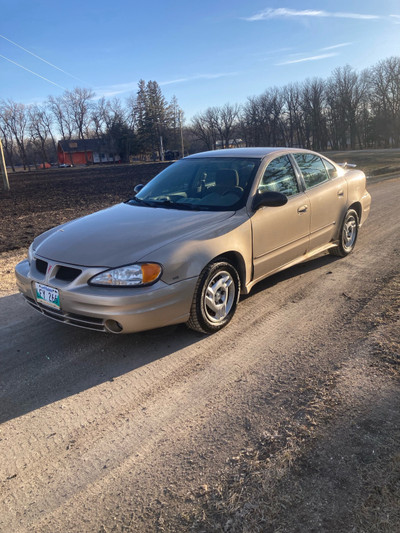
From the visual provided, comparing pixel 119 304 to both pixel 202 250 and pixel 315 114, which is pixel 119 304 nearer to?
pixel 202 250

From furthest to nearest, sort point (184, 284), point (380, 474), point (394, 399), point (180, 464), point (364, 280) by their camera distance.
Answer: point (364, 280), point (184, 284), point (394, 399), point (180, 464), point (380, 474)

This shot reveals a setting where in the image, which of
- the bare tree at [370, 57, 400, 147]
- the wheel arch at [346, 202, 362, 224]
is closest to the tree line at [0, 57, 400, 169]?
the bare tree at [370, 57, 400, 147]

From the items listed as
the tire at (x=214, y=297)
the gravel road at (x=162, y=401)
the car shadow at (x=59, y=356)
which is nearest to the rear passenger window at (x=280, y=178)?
the tire at (x=214, y=297)

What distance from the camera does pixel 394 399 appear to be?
278 cm

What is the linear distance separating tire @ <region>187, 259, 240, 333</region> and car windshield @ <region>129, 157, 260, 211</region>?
0.75m

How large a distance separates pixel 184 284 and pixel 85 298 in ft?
2.72

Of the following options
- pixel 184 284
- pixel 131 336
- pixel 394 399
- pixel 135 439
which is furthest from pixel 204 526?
pixel 131 336

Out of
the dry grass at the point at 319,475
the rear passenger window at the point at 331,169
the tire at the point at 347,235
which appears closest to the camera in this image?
the dry grass at the point at 319,475

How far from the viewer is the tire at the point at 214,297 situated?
3701 millimetres

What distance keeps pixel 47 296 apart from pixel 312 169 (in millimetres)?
3791

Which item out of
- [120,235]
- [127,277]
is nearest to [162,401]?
[127,277]

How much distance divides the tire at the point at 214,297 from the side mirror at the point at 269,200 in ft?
2.61

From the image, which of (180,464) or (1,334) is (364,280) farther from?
(1,334)

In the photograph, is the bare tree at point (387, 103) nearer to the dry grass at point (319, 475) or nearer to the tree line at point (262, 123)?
the tree line at point (262, 123)
